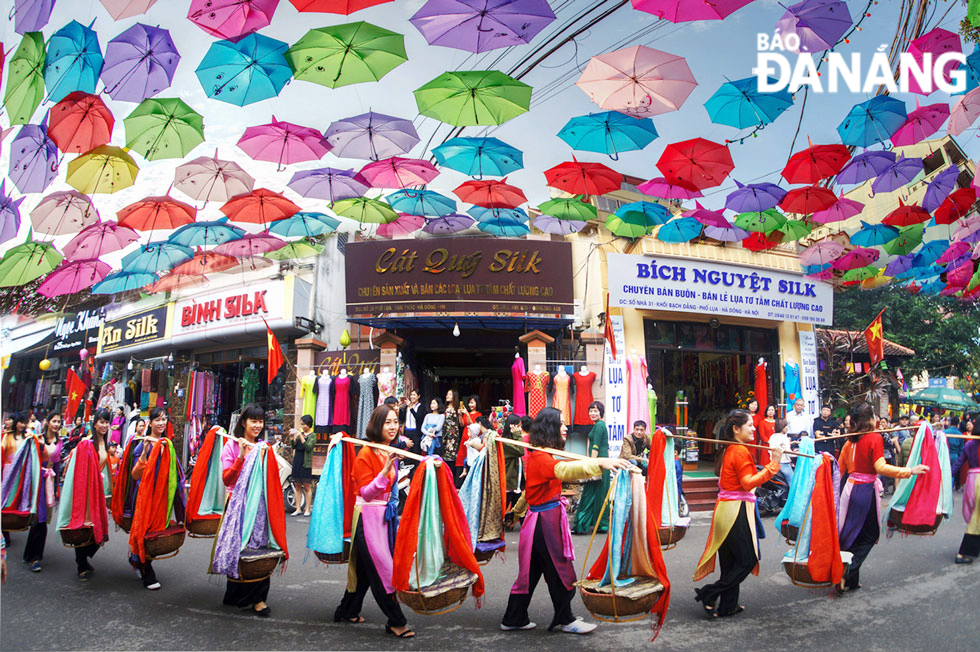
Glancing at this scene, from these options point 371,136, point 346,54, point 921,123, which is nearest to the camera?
point 346,54

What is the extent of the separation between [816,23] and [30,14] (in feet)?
20.7

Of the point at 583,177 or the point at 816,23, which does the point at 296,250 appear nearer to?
the point at 583,177

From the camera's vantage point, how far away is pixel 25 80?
4.70m

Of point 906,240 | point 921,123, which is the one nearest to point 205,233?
point 921,123

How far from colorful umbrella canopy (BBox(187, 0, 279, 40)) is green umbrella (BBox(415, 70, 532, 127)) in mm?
1571

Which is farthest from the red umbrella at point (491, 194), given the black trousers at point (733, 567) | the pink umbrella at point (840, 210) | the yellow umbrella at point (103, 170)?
the black trousers at point (733, 567)

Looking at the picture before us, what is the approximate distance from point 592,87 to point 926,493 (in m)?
5.22

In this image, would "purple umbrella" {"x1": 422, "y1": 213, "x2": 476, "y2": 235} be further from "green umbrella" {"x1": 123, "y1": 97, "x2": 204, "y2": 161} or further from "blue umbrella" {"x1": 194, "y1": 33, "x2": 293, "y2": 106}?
"blue umbrella" {"x1": 194, "y1": 33, "x2": 293, "y2": 106}

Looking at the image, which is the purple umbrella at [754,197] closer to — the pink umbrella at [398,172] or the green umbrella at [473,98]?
the green umbrella at [473,98]

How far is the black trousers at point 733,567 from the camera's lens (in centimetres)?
459

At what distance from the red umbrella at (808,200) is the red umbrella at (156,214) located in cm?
780

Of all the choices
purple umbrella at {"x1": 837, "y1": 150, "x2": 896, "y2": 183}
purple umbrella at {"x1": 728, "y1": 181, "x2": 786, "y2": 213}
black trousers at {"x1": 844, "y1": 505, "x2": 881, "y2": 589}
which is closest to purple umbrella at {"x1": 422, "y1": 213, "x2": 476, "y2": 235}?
purple umbrella at {"x1": 728, "y1": 181, "x2": 786, "y2": 213}

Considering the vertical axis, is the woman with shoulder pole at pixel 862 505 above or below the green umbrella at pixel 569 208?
below

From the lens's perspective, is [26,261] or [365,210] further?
[365,210]
